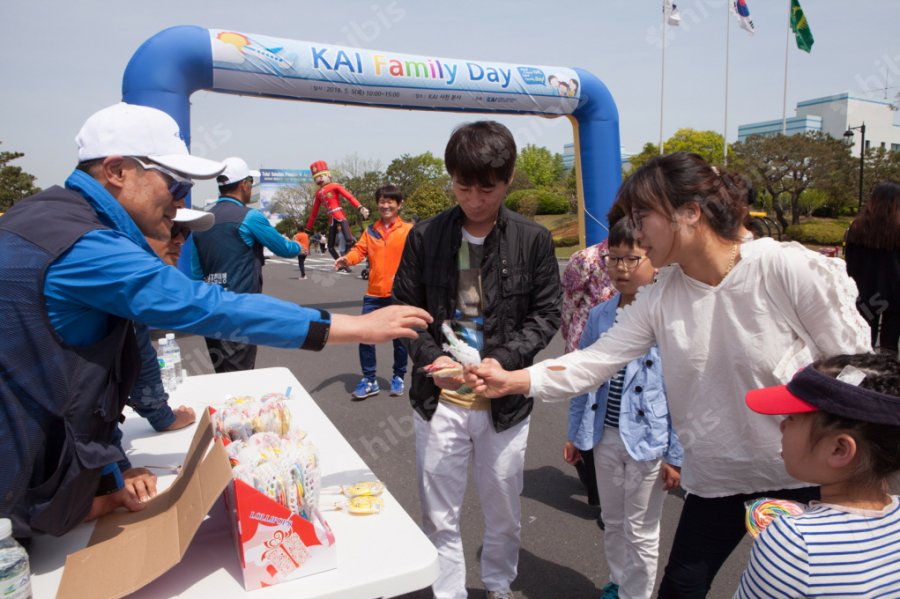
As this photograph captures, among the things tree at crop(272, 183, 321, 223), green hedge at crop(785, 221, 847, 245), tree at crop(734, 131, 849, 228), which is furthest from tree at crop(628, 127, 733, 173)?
tree at crop(272, 183, 321, 223)

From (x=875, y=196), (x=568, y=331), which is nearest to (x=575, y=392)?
(x=568, y=331)

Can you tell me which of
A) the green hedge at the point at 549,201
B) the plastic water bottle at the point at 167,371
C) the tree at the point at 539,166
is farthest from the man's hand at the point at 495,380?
the tree at the point at 539,166

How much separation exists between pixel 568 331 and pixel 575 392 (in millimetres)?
1552

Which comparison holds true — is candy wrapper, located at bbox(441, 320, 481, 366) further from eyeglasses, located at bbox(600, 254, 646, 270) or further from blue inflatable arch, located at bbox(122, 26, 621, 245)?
blue inflatable arch, located at bbox(122, 26, 621, 245)

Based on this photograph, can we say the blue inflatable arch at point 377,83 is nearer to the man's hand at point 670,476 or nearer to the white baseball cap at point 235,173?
the white baseball cap at point 235,173

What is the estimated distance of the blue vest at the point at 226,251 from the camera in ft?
13.0

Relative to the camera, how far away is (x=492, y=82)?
28.3ft

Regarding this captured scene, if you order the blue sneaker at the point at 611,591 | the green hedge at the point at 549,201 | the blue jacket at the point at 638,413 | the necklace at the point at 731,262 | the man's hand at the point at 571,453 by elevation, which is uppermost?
the green hedge at the point at 549,201

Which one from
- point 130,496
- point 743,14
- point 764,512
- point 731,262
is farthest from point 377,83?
Result: point 743,14

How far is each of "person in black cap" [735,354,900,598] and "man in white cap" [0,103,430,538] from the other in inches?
47.3

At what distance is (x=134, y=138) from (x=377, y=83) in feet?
22.9

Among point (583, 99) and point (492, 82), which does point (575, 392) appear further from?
point (583, 99)

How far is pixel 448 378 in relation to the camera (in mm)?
2002

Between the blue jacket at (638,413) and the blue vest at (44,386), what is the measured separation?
185cm
